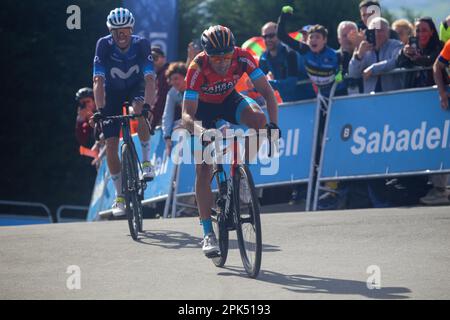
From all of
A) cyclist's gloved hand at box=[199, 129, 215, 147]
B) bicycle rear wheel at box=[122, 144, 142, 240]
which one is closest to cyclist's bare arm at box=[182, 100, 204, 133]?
cyclist's gloved hand at box=[199, 129, 215, 147]

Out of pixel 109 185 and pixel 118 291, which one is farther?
pixel 109 185

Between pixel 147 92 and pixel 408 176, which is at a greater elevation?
pixel 147 92

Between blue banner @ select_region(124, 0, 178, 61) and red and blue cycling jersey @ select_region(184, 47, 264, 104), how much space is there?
38.6ft

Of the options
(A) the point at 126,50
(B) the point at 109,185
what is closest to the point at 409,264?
(A) the point at 126,50

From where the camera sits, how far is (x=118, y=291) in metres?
8.22

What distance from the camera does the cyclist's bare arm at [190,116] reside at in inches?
350

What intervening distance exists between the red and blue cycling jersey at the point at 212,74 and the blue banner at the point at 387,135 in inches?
171

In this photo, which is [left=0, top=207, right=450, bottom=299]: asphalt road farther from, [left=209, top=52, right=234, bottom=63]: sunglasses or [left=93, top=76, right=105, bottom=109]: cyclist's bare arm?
[left=209, top=52, right=234, bottom=63]: sunglasses

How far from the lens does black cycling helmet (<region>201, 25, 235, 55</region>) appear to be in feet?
28.8

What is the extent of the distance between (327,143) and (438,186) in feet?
5.01

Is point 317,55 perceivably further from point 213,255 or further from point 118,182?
point 213,255

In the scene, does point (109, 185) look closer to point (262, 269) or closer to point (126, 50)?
point (126, 50)

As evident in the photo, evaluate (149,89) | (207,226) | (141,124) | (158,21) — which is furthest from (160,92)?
(207,226)
